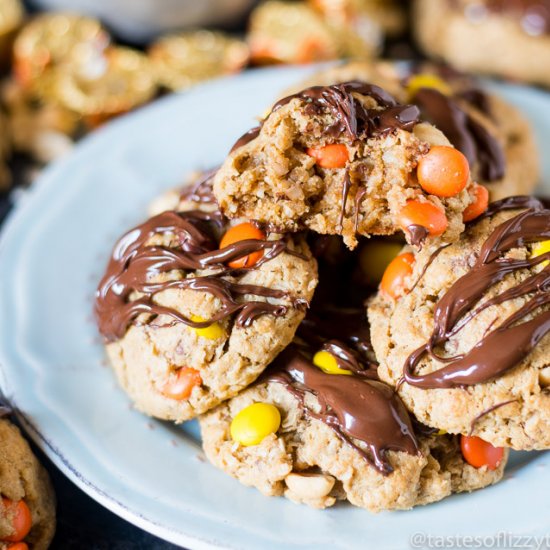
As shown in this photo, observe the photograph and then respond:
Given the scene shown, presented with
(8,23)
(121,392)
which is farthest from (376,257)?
(8,23)

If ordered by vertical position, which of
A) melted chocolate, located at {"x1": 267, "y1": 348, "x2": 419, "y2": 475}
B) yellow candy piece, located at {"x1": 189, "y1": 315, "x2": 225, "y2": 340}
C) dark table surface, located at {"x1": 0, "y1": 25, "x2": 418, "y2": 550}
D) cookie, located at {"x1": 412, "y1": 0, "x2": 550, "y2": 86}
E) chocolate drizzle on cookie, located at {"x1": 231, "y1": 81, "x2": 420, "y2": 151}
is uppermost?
chocolate drizzle on cookie, located at {"x1": 231, "y1": 81, "x2": 420, "y2": 151}

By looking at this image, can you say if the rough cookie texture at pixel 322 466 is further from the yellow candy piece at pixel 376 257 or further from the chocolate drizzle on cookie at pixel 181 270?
the yellow candy piece at pixel 376 257

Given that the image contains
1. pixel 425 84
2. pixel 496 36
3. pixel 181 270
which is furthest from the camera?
pixel 496 36

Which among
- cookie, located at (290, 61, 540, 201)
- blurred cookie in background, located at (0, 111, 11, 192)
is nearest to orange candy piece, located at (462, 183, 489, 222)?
cookie, located at (290, 61, 540, 201)

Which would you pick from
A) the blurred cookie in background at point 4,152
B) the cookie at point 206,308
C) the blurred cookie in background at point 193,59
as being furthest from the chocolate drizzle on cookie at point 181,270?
the blurred cookie in background at point 193,59

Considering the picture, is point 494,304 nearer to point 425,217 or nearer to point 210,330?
point 425,217

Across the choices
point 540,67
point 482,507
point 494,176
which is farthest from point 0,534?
point 540,67

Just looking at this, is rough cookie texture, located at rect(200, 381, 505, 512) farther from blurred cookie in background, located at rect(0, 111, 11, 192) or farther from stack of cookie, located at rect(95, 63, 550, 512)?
blurred cookie in background, located at rect(0, 111, 11, 192)
